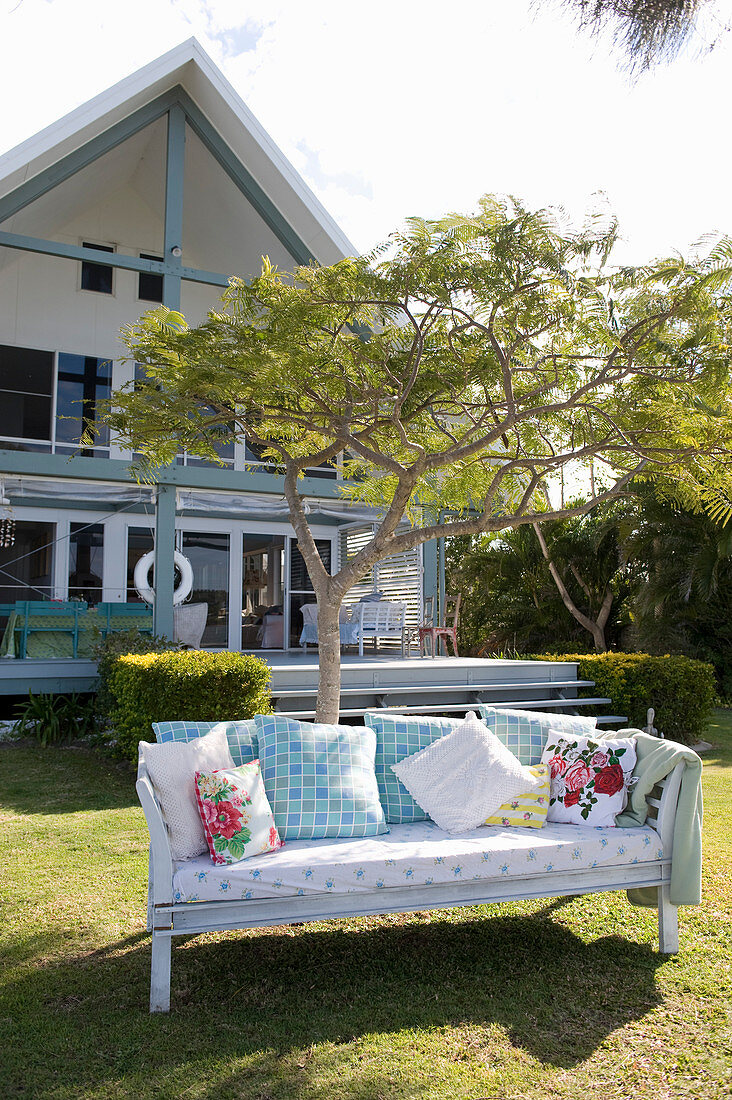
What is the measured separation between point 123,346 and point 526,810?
418 inches

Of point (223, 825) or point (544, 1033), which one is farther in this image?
point (223, 825)

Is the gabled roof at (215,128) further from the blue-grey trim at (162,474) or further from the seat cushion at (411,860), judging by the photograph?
the seat cushion at (411,860)

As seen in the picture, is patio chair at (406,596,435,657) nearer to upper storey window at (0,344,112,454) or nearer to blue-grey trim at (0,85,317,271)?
blue-grey trim at (0,85,317,271)

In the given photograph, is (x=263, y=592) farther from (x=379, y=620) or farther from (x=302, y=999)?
(x=302, y=999)

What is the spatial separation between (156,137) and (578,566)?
396 inches

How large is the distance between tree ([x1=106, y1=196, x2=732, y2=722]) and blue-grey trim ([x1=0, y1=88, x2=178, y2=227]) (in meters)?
5.43

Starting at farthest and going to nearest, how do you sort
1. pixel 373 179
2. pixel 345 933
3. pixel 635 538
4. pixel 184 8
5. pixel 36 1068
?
pixel 635 538
pixel 373 179
pixel 184 8
pixel 345 933
pixel 36 1068

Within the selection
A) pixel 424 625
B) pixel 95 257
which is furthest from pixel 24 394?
pixel 424 625

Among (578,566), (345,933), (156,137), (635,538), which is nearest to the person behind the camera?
(345,933)

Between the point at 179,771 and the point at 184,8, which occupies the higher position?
the point at 184,8

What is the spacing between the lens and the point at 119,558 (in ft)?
42.1

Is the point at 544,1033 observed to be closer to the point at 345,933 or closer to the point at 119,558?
the point at 345,933

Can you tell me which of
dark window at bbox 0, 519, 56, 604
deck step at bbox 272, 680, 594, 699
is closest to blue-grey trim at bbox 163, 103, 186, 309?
dark window at bbox 0, 519, 56, 604

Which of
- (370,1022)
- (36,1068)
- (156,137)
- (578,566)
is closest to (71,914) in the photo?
(36,1068)
